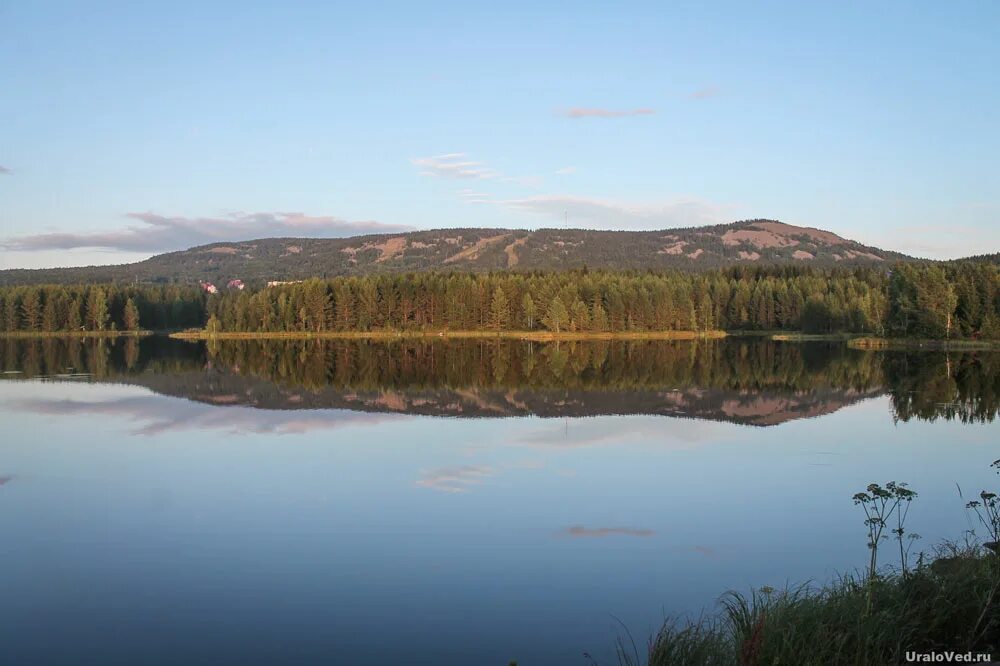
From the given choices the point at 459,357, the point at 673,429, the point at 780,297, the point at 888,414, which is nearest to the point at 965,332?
the point at 780,297

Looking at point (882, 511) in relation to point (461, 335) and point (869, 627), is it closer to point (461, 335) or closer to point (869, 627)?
Answer: point (869, 627)

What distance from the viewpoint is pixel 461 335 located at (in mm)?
113312

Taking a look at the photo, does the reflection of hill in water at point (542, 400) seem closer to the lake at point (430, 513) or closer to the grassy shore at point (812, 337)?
the lake at point (430, 513)

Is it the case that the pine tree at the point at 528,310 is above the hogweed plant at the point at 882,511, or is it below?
above

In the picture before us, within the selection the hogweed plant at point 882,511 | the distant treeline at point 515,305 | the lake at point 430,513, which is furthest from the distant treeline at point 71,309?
the hogweed plant at point 882,511

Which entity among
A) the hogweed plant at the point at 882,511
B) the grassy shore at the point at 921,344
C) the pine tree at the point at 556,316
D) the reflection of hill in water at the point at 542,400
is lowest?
the reflection of hill in water at the point at 542,400

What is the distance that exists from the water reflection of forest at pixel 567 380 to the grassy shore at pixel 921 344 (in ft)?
23.2

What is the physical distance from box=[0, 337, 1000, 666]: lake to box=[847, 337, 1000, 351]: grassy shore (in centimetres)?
4527

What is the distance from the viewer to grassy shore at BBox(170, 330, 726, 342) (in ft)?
354

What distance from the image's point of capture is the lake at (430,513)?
35.2ft

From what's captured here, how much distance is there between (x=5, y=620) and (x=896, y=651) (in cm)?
1033

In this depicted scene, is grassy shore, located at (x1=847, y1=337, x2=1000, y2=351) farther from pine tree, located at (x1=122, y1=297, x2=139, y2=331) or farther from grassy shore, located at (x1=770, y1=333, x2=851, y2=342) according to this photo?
pine tree, located at (x1=122, y1=297, x2=139, y2=331)

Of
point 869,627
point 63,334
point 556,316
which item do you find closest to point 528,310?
point 556,316

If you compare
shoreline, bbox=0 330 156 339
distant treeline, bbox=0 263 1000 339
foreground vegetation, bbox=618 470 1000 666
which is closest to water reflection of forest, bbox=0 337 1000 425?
foreground vegetation, bbox=618 470 1000 666
